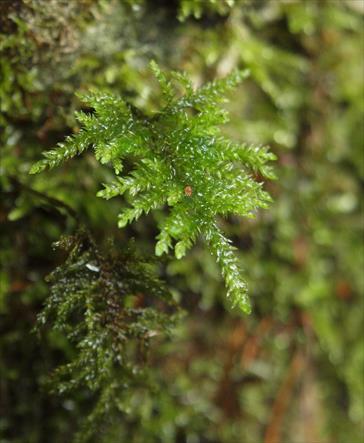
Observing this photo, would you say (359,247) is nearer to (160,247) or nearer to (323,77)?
(323,77)

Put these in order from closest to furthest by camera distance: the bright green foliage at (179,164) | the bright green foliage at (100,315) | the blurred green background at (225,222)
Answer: the bright green foliage at (179,164) < the bright green foliage at (100,315) < the blurred green background at (225,222)

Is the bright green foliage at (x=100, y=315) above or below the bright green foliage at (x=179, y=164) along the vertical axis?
below

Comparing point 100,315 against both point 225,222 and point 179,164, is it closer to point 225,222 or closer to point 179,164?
point 179,164

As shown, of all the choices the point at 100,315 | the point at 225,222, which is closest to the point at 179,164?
the point at 100,315

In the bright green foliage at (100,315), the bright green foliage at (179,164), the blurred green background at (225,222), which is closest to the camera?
the bright green foliage at (179,164)

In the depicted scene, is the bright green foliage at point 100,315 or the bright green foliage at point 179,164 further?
the bright green foliage at point 100,315
